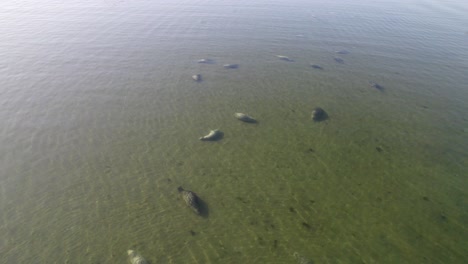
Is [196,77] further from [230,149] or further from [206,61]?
[230,149]

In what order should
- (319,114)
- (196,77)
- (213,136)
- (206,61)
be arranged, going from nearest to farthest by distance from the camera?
1. (213,136)
2. (319,114)
3. (196,77)
4. (206,61)

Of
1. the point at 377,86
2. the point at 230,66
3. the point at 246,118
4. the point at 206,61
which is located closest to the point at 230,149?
the point at 246,118

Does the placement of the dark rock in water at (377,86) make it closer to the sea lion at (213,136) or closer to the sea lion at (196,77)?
the sea lion at (196,77)

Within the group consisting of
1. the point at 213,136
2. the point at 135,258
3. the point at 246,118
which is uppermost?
the point at 246,118

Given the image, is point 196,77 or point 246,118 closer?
point 246,118

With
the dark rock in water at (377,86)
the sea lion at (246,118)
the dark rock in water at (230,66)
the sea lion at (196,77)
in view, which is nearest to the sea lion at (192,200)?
the sea lion at (246,118)

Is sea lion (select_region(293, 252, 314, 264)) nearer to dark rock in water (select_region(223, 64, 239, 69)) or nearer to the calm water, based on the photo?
the calm water

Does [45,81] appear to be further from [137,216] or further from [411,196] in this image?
[411,196]
